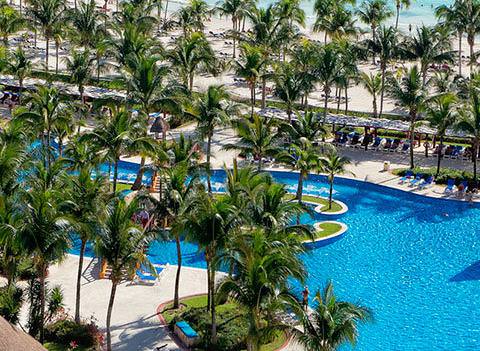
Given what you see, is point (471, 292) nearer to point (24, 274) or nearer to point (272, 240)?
point (272, 240)

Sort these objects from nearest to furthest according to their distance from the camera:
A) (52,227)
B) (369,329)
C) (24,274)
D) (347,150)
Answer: (52,227)
(369,329)
(24,274)
(347,150)

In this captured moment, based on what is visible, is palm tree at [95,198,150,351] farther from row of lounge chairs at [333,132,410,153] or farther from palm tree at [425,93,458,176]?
row of lounge chairs at [333,132,410,153]

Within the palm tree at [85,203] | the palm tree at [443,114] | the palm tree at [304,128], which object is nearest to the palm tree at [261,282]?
the palm tree at [85,203]

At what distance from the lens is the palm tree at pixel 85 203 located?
21.7 metres

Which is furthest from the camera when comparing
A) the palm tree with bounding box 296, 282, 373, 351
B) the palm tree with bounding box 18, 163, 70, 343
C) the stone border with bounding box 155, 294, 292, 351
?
the stone border with bounding box 155, 294, 292, 351

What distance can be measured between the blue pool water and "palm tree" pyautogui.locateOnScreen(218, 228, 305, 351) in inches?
202

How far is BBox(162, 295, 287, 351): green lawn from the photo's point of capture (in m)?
23.6

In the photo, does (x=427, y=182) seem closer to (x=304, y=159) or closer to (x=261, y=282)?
(x=304, y=159)

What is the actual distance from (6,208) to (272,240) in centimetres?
742

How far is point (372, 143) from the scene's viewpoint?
46688mm

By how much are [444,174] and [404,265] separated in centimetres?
1164

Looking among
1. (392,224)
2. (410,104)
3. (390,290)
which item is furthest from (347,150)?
(390,290)

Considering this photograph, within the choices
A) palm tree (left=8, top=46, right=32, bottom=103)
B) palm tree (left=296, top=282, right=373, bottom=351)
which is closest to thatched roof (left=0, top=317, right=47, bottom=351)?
palm tree (left=296, top=282, right=373, bottom=351)

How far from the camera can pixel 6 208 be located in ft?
73.1
